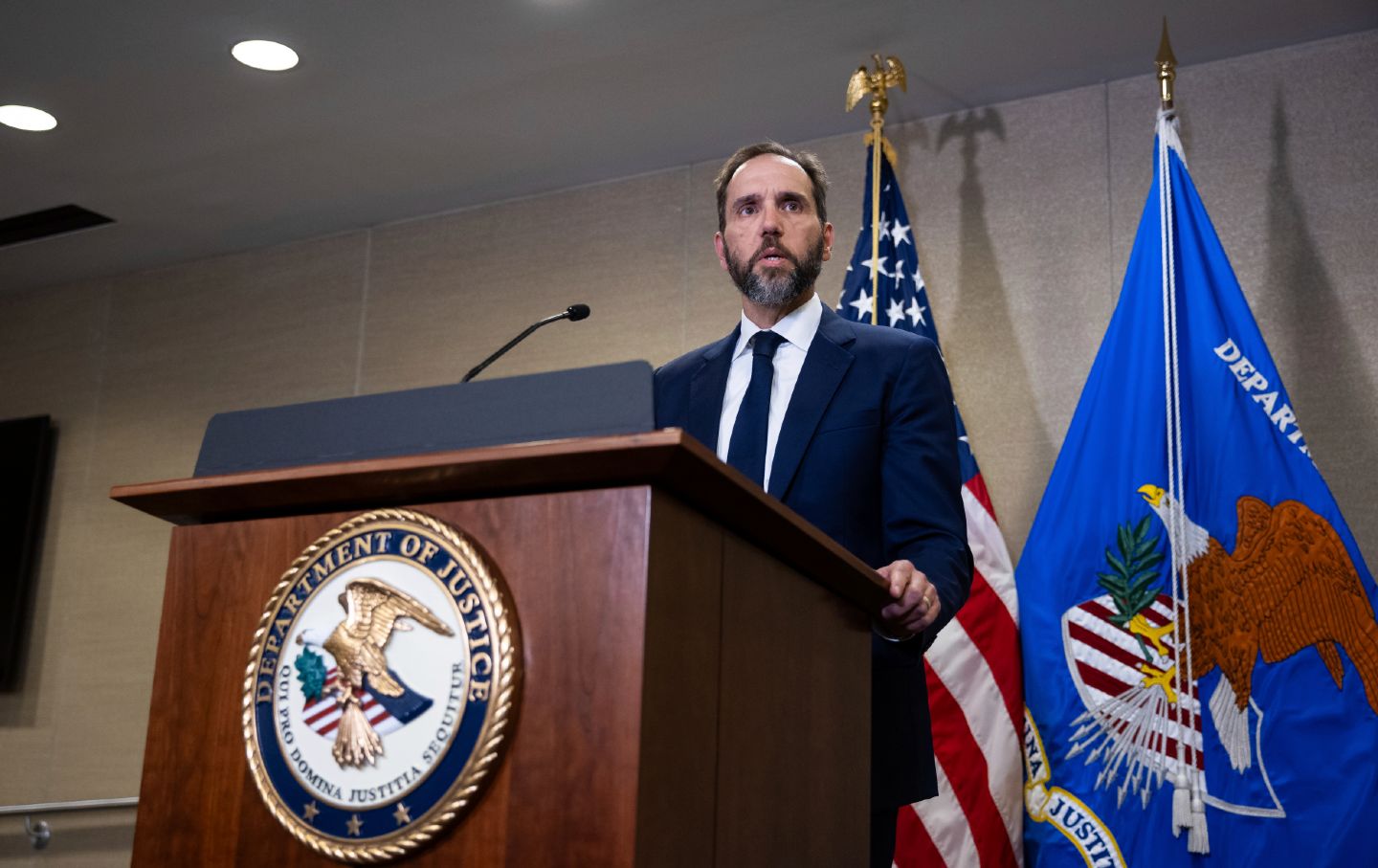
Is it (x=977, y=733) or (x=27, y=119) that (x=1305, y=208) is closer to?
(x=977, y=733)

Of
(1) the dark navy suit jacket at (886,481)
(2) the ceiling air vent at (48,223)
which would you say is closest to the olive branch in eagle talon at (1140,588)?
(1) the dark navy suit jacket at (886,481)

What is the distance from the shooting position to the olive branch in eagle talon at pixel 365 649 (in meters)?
1.06

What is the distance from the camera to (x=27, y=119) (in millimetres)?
4520

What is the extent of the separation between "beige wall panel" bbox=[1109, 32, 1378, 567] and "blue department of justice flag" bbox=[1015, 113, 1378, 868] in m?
0.36

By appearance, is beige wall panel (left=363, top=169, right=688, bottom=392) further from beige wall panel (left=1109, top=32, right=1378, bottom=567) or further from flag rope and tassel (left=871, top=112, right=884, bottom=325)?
beige wall panel (left=1109, top=32, right=1378, bottom=567)

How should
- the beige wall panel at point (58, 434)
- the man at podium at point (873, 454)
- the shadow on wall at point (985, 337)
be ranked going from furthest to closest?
the beige wall panel at point (58, 434) → the shadow on wall at point (985, 337) → the man at podium at point (873, 454)

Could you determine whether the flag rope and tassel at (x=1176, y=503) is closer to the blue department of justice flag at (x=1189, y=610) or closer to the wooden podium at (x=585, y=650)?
the blue department of justice flag at (x=1189, y=610)

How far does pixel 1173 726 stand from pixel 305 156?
340 cm

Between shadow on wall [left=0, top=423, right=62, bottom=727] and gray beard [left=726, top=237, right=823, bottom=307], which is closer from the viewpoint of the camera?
gray beard [left=726, top=237, right=823, bottom=307]

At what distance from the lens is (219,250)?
18.6ft

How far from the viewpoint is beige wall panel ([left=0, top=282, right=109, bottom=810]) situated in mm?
5512

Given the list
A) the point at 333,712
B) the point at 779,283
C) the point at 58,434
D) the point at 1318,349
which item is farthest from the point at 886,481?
the point at 58,434

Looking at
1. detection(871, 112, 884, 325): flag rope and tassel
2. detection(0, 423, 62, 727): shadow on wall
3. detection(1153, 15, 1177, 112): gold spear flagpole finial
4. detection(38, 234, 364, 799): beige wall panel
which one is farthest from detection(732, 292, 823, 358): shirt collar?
detection(0, 423, 62, 727): shadow on wall

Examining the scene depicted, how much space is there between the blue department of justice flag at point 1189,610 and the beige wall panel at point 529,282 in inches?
66.7
